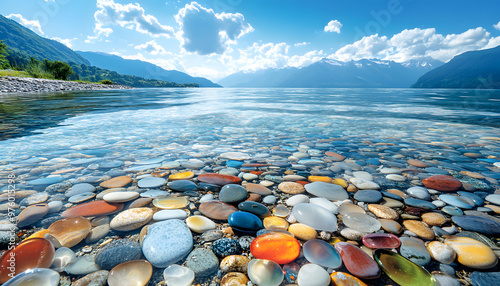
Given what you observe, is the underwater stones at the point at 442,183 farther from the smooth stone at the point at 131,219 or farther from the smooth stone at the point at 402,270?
the smooth stone at the point at 131,219

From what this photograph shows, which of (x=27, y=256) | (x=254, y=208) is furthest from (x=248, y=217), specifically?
(x=27, y=256)

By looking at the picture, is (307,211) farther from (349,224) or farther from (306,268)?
(306,268)

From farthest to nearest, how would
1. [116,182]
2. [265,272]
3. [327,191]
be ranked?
[116,182]
[327,191]
[265,272]

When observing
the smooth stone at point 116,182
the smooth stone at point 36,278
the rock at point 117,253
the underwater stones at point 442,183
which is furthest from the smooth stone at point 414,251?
the smooth stone at point 116,182

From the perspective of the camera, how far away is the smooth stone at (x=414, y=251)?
1499mm

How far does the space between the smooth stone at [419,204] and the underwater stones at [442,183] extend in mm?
546

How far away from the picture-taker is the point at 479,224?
1908mm

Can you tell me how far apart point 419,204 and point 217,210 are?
2246 millimetres

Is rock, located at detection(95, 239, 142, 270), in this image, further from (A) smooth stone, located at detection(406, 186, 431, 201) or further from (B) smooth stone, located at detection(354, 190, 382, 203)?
(A) smooth stone, located at detection(406, 186, 431, 201)

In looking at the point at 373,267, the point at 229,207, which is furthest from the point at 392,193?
the point at 229,207

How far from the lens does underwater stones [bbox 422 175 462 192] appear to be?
2.65 metres

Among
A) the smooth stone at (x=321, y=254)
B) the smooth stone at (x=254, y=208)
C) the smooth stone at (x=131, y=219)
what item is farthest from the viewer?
the smooth stone at (x=254, y=208)

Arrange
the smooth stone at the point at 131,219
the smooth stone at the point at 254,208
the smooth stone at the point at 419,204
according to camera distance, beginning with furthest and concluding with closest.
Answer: the smooth stone at the point at 419,204, the smooth stone at the point at 254,208, the smooth stone at the point at 131,219

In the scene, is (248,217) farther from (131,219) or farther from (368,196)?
(368,196)
